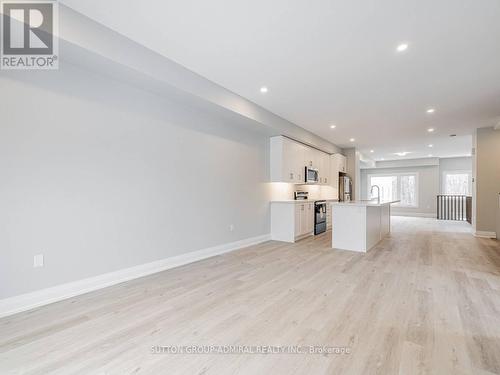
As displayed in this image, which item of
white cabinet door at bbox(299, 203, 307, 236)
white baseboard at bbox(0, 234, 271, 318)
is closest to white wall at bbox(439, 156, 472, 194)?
white cabinet door at bbox(299, 203, 307, 236)

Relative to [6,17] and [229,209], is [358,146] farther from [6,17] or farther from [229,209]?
[6,17]

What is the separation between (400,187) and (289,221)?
921 cm

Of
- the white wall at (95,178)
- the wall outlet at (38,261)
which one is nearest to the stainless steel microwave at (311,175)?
the white wall at (95,178)

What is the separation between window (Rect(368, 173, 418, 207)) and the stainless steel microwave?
696cm

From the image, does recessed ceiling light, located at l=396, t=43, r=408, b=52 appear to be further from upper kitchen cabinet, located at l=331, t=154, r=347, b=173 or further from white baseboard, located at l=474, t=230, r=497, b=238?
white baseboard, located at l=474, t=230, r=497, b=238

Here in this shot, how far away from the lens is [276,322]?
2.12 m

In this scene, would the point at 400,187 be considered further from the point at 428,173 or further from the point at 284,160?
the point at 284,160

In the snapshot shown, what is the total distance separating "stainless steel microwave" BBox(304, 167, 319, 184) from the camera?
661 cm

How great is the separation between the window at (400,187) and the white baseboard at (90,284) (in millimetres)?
11129

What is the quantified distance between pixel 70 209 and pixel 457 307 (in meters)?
4.10

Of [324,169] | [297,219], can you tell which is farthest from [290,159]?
[324,169]

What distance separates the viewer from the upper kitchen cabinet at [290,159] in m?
5.70

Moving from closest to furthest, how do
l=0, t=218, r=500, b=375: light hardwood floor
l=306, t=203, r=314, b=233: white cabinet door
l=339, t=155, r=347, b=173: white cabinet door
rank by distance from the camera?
l=0, t=218, r=500, b=375: light hardwood floor
l=306, t=203, r=314, b=233: white cabinet door
l=339, t=155, r=347, b=173: white cabinet door

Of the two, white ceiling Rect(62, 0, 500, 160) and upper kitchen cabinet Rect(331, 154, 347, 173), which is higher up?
white ceiling Rect(62, 0, 500, 160)
